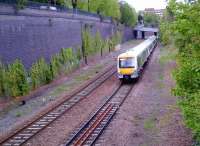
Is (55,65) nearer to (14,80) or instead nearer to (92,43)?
(14,80)

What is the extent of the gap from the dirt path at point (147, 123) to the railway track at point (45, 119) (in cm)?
308

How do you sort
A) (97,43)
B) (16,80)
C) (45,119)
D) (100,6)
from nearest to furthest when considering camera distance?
(45,119), (16,80), (97,43), (100,6)

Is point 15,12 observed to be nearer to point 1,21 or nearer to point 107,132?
point 1,21

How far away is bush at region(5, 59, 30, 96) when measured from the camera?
2604 centimetres

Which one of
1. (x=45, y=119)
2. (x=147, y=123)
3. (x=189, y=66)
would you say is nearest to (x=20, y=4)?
(x=45, y=119)

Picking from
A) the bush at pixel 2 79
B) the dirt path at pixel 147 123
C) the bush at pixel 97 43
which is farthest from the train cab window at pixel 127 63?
the bush at pixel 97 43

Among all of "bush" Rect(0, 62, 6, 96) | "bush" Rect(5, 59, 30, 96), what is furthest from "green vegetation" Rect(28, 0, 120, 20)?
"bush" Rect(0, 62, 6, 96)

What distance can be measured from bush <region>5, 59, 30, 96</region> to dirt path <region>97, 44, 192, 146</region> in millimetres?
6931

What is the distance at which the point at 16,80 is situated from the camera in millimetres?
27031

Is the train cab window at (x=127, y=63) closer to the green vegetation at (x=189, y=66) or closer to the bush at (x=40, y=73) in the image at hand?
the bush at (x=40, y=73)

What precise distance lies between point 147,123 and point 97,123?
235 centimetres

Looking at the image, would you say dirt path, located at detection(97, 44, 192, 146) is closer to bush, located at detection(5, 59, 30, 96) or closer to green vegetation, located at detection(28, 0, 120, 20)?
bush, located at detection(5, 59, 30, 96)

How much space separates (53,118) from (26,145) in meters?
4.66

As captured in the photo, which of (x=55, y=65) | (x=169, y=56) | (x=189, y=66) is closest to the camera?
(x=189, y=66)
